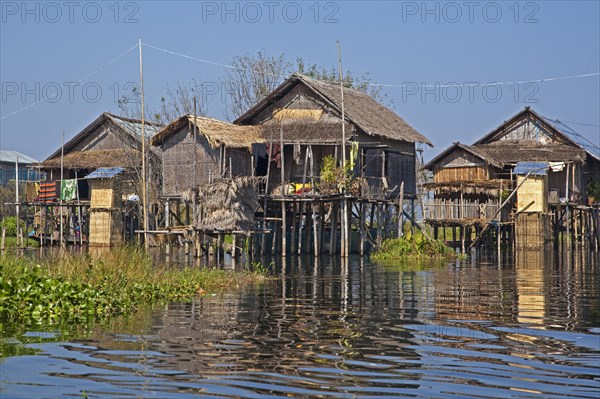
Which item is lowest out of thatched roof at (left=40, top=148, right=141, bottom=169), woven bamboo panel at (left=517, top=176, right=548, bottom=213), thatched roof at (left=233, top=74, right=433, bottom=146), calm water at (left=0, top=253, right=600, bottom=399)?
calm water at (left=0, top=253, right=600, bottom=399)

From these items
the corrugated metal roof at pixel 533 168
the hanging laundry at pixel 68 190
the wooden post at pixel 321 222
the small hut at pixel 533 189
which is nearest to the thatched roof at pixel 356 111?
the wooden post at pixel 321 222

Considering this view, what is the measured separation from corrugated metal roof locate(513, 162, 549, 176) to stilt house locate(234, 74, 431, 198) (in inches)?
179

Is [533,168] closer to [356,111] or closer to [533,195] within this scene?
[533,195]

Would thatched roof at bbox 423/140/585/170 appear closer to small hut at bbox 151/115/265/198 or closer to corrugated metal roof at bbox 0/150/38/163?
small hut at bbox 151/115/265/198

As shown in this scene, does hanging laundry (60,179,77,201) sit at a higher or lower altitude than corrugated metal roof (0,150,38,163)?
lower

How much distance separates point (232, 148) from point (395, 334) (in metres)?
21.8

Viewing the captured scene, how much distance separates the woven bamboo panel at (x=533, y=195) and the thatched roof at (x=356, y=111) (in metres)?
4.39

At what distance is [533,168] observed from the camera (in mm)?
37406

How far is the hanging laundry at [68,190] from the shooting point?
39719mm

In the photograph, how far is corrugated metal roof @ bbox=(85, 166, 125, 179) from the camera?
37438mm

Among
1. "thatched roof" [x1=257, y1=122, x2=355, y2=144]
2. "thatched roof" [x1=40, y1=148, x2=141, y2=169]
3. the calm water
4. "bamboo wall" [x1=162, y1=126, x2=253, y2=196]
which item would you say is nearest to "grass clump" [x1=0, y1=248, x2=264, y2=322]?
the calm water

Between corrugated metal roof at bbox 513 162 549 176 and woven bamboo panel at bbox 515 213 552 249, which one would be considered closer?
woven bamboo panel at bbox 515 213 552 249

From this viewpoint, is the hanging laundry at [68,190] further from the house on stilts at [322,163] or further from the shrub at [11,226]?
the house on stilts at [322,163]

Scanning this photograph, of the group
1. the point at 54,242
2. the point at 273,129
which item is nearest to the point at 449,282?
the point at 273,129
